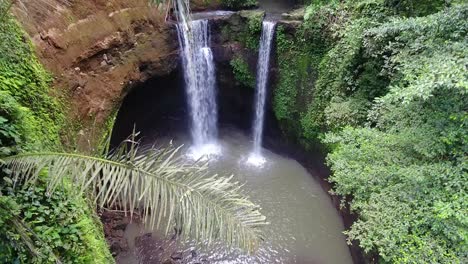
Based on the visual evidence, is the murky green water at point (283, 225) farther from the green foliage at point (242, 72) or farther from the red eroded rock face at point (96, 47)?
the red eroded rock face at point (96, 47)

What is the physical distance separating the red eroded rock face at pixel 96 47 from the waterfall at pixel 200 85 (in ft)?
1.93

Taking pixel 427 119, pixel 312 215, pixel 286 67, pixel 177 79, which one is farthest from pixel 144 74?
pixel 427 119

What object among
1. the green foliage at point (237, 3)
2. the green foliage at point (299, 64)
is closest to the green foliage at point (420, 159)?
the green foliage at point (299, 64)

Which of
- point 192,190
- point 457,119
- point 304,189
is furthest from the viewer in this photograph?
point 304,189

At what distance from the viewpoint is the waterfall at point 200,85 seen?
949 cm

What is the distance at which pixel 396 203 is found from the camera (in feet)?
14.6

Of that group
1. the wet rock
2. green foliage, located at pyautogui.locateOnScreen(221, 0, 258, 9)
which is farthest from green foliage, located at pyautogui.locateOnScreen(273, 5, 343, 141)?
the wet rock

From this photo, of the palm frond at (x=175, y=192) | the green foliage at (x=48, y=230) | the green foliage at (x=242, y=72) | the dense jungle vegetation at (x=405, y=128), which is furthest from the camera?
the green foliage at (x=242, y=72)

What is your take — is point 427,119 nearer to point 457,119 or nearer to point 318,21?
point 457,119

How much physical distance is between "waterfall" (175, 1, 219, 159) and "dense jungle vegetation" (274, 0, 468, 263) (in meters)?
4.00

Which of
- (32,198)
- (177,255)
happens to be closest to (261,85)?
(177,255)

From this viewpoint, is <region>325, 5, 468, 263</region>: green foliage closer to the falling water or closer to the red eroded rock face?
the red eroded rock face

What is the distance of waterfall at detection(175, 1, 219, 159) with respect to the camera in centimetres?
949

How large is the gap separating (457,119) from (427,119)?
19.3 inches
